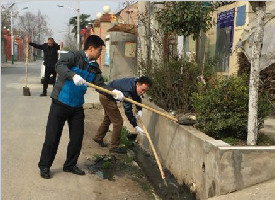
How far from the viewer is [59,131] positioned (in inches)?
206

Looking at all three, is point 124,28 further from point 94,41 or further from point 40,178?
point 40,178

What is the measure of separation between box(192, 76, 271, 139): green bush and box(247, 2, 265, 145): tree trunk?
39 cm

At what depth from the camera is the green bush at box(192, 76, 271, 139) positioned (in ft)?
16.2

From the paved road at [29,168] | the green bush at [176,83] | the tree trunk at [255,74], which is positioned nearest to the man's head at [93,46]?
the paved road at [29,168]

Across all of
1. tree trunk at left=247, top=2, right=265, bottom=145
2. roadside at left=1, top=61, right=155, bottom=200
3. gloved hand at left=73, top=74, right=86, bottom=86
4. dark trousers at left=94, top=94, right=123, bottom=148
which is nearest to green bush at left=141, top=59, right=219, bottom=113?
dark trousers at left=94, top=94, right=123, bottom=148

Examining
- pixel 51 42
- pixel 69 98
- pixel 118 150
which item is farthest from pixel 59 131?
pixel 51 42

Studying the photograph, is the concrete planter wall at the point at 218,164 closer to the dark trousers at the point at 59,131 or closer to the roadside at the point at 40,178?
the roadside at the point at 40,178

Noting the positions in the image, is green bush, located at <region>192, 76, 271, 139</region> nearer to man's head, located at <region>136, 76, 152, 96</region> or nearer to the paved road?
man's head, located at <region>136, 76, 152, 96</region>

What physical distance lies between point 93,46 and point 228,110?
192 cm

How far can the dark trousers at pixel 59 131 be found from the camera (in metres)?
5.12

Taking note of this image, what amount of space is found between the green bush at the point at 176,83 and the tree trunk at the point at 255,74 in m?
2.31

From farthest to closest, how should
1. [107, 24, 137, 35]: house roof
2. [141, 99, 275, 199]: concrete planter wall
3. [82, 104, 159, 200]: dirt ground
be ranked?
[107, 24, 137, 35]: house roof
[82, 104, 159, 200]: dirt ground
[141, 99, 275, 199]: concrete planter wall

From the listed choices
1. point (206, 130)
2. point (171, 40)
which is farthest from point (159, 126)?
point (171, 40)

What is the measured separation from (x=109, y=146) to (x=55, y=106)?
2.23 meters
